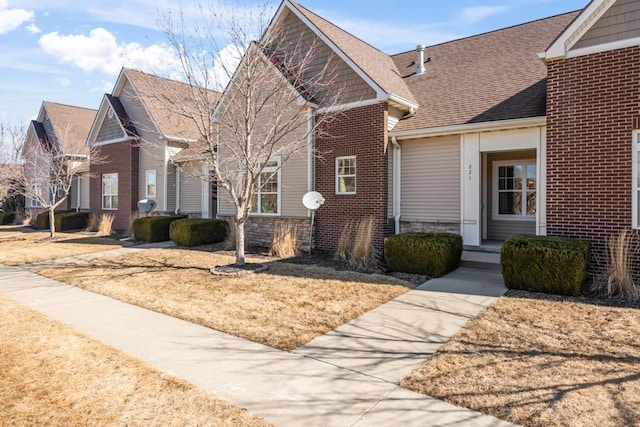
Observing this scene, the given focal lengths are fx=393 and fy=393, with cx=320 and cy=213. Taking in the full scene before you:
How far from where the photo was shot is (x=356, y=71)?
1144cm

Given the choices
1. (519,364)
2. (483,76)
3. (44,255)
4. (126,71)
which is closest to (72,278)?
(44,255)

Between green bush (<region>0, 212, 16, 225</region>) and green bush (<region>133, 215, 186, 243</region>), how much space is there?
62.5ft

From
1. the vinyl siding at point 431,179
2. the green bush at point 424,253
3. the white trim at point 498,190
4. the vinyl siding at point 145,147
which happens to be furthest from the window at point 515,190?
the vinyl siding at point 145,147

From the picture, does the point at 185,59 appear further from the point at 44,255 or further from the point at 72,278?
the point at 44,255

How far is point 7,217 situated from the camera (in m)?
28.4

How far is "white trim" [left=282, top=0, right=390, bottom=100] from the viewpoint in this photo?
1097cm

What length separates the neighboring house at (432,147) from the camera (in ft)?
33.6

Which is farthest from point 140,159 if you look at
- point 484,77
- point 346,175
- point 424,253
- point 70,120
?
point 424,253

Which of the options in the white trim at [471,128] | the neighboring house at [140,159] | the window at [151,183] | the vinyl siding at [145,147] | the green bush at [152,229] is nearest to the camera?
the white trim at [471,128]

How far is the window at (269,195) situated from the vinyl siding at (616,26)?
881 centimetres

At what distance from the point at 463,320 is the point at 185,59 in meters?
8.42

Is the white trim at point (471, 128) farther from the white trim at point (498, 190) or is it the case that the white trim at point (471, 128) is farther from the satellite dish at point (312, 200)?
the satellite dish at point (312, 200)

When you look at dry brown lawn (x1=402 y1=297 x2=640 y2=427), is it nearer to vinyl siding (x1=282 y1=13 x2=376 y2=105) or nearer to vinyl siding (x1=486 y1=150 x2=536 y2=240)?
vinyl siding (x1=486 y1=150 x2=536 y2=240)

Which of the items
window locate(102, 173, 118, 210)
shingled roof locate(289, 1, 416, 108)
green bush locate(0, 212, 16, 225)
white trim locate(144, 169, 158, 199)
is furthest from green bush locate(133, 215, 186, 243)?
green bush locate(0, 212, 16, 225)
